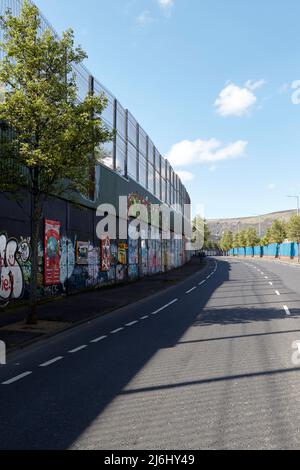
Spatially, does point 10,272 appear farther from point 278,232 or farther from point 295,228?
point 278,232

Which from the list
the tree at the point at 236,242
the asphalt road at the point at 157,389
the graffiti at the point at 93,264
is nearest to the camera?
the asphalt road at the point at 157,389

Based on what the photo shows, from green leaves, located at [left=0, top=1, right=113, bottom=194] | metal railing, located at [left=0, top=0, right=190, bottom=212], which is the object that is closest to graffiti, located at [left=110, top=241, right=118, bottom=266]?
metal railing, located at [left=0, top=0, right=190, bottom=212]

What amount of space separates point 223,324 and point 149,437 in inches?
303

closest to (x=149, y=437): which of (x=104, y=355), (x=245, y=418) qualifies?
(x=245, y=418)

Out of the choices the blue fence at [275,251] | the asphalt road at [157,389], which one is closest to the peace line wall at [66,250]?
the asphalt road at [157,389]

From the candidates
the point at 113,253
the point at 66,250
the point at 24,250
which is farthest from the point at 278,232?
the point at 24,250

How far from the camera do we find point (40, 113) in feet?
38.7

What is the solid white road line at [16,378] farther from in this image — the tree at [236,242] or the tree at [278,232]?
the tree at [236,242]

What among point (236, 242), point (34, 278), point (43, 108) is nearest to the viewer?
point (43, 108)

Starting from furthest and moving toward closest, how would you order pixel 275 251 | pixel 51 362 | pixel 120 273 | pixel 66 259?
pixel 275 251
pixel 120 273
pixel 66 259
pixel 51 362

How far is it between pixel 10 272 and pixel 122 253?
14.6 meters

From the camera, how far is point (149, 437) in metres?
4.56

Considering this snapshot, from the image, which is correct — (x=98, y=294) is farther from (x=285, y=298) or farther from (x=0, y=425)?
(x=0, y=425)

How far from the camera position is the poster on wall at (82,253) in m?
22.0
